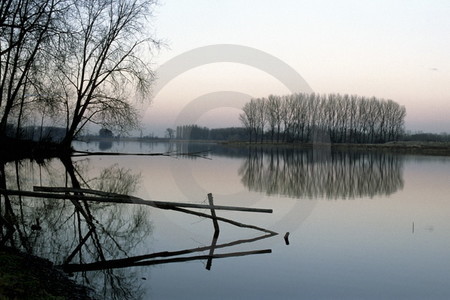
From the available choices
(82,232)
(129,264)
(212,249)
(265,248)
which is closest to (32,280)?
(129,264)

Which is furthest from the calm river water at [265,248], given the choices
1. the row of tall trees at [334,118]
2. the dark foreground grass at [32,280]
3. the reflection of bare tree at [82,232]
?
the row of tall trees at [334,118]

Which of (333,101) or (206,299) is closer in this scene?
(206,299)

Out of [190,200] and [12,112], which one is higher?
[12,112]

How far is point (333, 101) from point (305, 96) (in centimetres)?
923

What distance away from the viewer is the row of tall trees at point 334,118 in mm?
118688

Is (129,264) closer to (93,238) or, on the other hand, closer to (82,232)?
(93,238)

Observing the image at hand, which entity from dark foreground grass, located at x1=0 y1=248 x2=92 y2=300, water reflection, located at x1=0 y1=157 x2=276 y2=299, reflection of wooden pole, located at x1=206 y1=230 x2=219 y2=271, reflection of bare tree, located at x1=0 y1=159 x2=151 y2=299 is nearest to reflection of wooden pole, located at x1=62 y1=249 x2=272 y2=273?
water reflection, located at x1=0 y1=157 x2=276 y2=299

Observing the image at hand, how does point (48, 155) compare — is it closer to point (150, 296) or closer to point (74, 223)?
point (74, 223)

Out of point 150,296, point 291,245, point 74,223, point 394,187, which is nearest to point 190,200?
point 74,223

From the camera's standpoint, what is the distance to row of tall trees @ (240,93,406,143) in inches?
Answer: 4673

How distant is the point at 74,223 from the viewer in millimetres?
11969

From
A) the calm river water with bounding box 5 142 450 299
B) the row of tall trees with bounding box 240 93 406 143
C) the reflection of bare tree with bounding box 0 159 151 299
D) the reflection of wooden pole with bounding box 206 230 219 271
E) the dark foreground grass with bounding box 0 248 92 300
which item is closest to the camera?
the dark foreground grass with bounding box 0 248 92 300

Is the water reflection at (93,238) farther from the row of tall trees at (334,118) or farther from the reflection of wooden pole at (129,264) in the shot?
the row of tall trees at (334,118)

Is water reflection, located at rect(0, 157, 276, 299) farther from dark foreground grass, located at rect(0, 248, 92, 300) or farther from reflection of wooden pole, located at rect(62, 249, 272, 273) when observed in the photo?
dark foreground grass, located at rect(0, 248, 92, 300)
